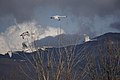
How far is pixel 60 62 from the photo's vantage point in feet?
47.1


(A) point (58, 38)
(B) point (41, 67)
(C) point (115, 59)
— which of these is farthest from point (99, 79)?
(B) point (41, 67)

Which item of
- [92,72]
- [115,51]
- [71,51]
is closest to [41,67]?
[71,51]

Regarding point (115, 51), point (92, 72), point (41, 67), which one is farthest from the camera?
point (92, 72)

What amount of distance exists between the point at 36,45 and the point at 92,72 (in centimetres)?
2227

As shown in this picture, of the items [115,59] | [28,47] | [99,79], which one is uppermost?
[28,47]

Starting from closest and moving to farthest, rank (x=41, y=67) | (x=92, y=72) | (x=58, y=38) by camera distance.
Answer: (x=41, y=67)
(x=58, y=38)
(x=92, y=72)

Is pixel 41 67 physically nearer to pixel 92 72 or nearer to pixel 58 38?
pixel 58 38

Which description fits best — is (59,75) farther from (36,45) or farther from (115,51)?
(115,51)

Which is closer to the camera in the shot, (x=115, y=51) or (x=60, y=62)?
(x=60, y=62)

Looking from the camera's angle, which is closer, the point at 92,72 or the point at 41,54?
the point at 41,54

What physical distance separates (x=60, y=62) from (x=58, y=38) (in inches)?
78.6

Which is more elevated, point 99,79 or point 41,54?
point 41,54

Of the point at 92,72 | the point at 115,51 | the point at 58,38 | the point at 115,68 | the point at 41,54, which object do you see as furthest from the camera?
the point at 92,72

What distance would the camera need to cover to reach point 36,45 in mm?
14961
